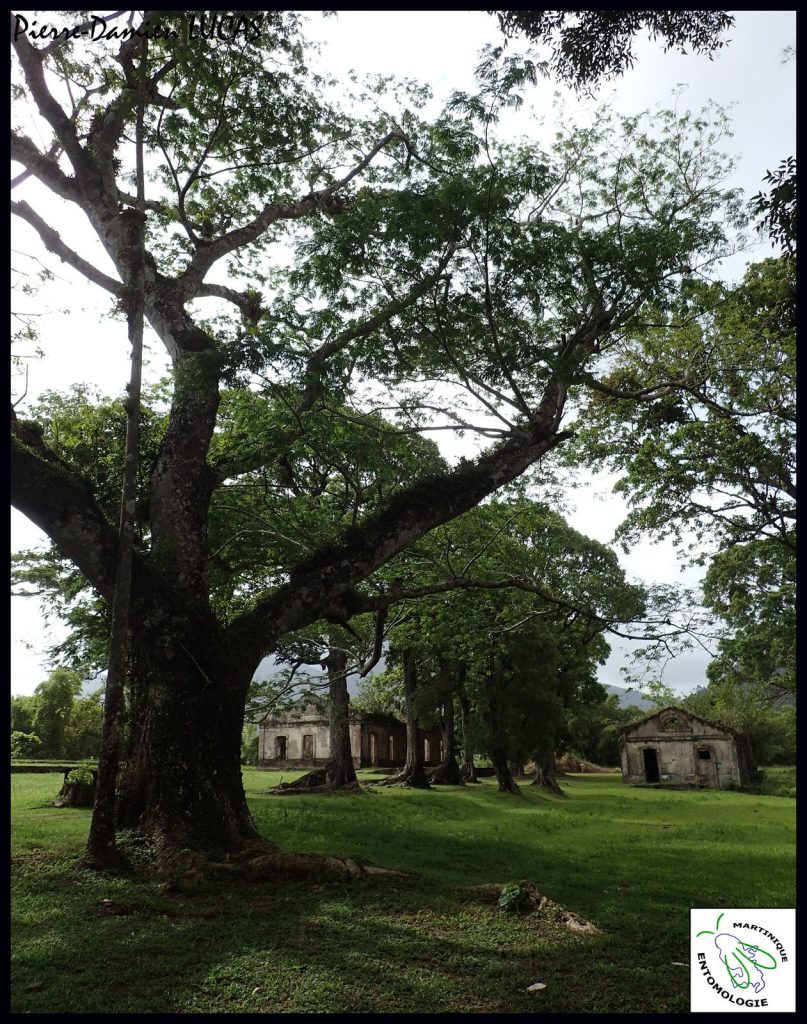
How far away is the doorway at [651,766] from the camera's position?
38531 millimetres

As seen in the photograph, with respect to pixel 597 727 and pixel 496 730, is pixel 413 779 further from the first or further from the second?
pixel 597 727

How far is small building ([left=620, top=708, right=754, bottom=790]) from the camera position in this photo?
3719cm

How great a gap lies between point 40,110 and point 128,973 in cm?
1104

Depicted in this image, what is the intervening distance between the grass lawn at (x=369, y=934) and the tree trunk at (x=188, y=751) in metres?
0.94

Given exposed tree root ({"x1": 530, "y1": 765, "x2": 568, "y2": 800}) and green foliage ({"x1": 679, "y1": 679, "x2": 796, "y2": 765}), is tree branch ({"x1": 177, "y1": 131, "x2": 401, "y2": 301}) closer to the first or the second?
exposed tree root ({"x1": 530, "y1": 765, "x2": 568, "y2": 800})

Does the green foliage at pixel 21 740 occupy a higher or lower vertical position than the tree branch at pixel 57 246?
lower

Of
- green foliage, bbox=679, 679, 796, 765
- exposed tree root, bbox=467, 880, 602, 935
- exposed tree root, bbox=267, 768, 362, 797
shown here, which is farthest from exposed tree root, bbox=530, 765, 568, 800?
exposed tree root, bbox=467, 880, 602, 935

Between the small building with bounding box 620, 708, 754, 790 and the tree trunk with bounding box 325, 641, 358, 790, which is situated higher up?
the tree trunk with bounding box 325, 641, 358, 790

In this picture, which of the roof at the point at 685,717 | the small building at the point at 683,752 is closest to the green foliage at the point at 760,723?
the roof at the point at 685,717

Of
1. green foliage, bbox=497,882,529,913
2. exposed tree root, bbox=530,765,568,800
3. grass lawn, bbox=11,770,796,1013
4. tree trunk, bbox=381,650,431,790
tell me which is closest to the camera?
grass lawn, bbox=11,770,796,1013

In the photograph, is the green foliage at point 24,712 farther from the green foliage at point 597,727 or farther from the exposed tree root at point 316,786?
the green foliage at point 597,727

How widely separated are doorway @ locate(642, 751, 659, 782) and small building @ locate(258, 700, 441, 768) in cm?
1238

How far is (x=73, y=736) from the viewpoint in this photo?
38.4m
